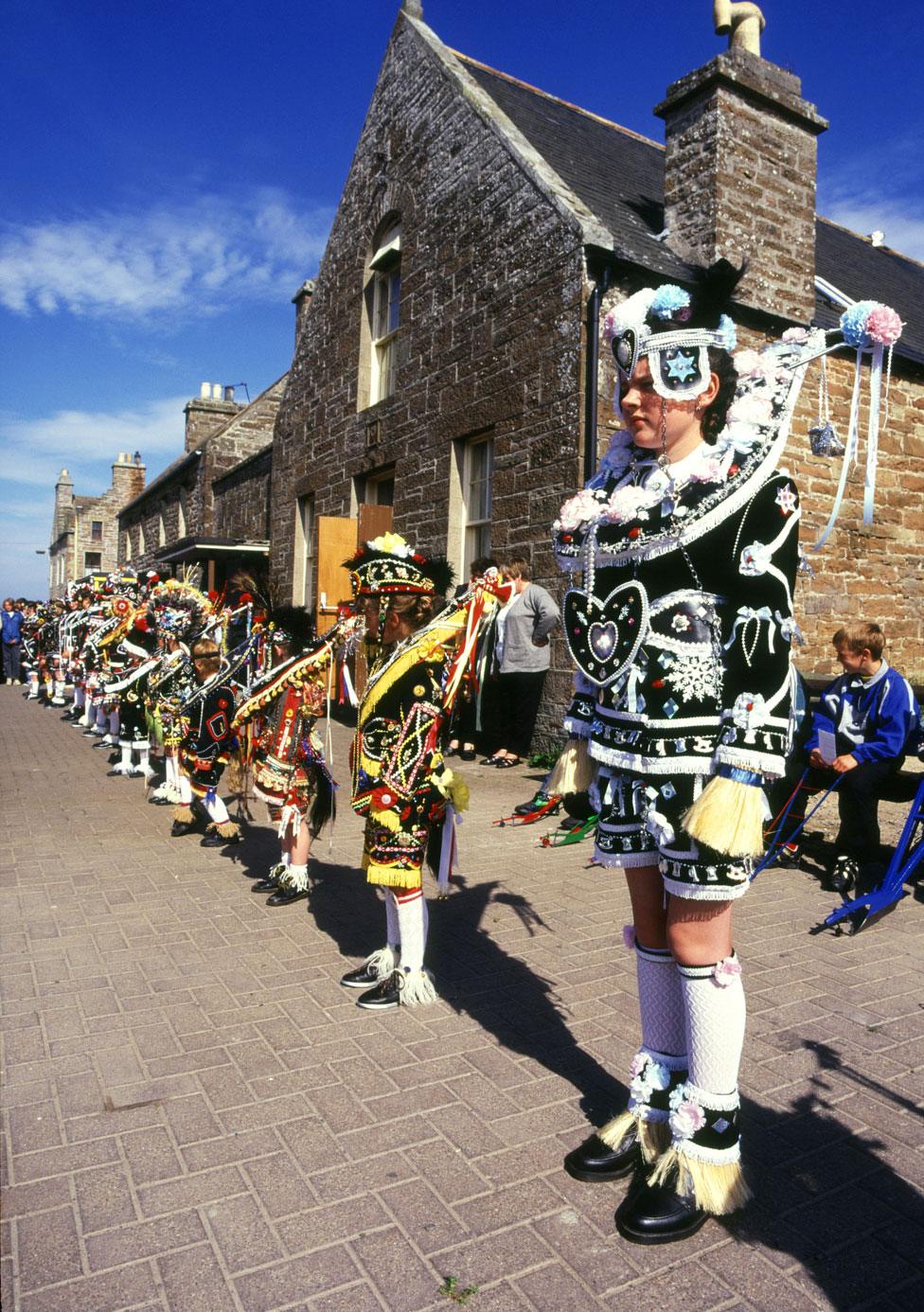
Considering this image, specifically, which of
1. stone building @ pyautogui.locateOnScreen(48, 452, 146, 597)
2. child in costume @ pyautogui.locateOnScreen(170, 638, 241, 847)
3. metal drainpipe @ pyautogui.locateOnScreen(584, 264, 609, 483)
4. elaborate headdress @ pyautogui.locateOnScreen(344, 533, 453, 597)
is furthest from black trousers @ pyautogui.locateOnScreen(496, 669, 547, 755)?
stone building @ pyautogui.locateOnScreen(48, 452, 146, 597)

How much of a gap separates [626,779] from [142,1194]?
5.75ft

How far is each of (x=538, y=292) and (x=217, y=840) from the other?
20.8 ft

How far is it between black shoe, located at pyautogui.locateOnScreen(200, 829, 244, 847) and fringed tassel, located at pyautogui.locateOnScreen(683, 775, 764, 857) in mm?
4926

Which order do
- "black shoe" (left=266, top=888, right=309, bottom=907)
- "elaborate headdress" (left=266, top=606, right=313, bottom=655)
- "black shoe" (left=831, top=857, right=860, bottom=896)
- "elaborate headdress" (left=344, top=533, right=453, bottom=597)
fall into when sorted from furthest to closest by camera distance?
"black shoe" (left=831, top=857, right=860, bottom=896), "elaborate headdress" (left=266, top=606, right=313, bottom=655), "black shoe" (left=266, top=888, right=309, bottom=907), "elaborate headdress" (left=344, top=533, right=453, bottom=597)

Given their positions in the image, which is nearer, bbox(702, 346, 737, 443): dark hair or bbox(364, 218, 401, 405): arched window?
bbox(702, 346, 737, 443): dark hair

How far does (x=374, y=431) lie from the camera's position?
41.2 feet

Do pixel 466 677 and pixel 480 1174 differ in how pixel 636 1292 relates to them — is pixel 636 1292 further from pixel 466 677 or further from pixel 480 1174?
pixel 466 677

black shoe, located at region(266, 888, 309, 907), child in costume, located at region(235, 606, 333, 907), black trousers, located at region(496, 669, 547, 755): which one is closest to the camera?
child in costume, located at region(235, 606, 333, 907)

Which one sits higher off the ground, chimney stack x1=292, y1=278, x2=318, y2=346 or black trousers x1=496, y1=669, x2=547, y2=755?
chimney stack x1=292, y1=278, x2=318, y2=346

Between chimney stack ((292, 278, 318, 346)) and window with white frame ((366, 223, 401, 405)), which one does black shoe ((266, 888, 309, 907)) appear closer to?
window with white frame ((366, 223, 401, 405))

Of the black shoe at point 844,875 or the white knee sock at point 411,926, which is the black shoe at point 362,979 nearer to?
Answer: the white knee sock at point 411,926

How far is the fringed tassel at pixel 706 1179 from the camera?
2279mm

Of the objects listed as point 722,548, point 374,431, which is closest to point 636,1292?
point 722,548

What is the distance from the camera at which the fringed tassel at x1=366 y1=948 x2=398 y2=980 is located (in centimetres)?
384
